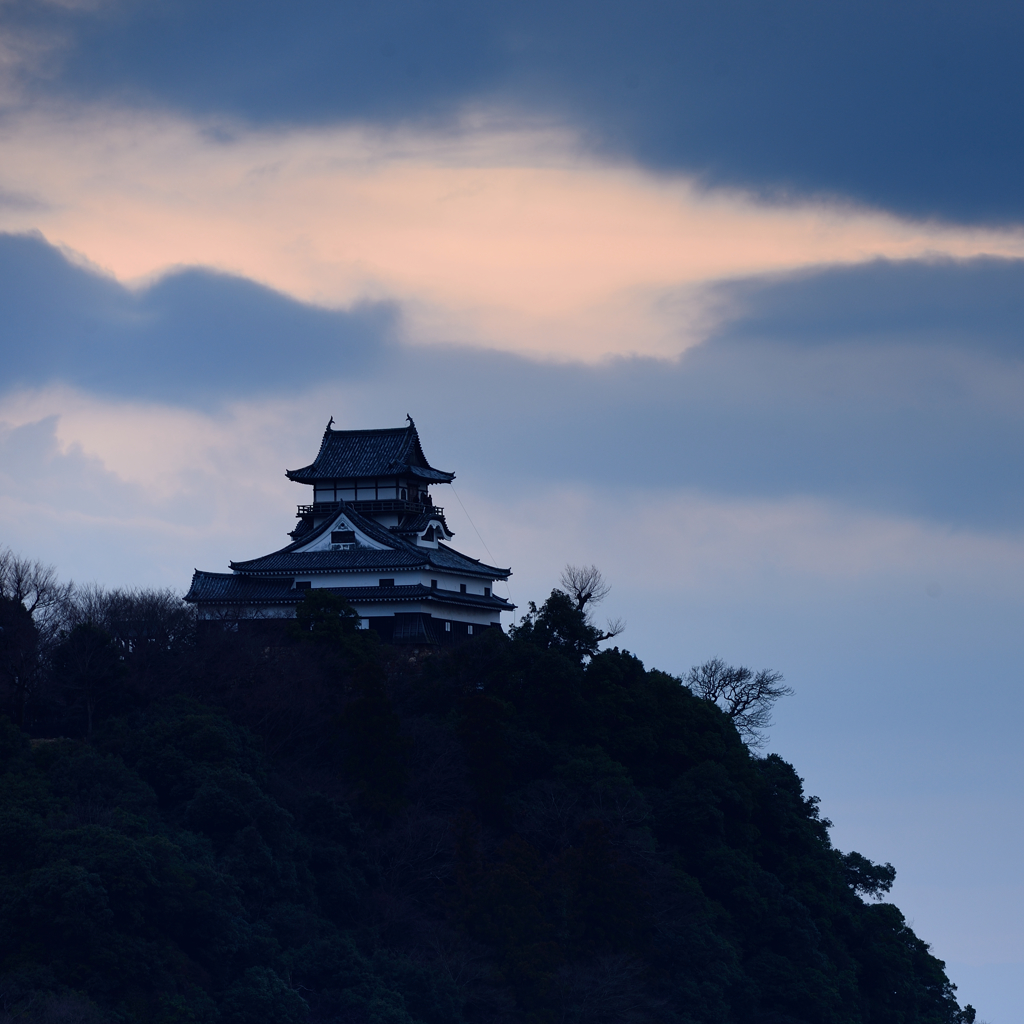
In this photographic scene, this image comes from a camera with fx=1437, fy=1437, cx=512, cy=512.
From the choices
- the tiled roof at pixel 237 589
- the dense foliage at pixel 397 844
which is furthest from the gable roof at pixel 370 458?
the dense foliage at pixel 397 844

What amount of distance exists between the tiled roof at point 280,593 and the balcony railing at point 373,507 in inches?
155

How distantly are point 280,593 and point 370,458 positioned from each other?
7.28 metres

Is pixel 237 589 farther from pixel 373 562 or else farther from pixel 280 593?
pixel 373 562

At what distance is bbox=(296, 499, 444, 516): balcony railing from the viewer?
176 ft

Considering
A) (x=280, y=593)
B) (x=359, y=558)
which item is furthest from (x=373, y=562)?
(x=280, y=593)

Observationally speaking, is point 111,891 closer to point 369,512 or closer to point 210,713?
point 210,713

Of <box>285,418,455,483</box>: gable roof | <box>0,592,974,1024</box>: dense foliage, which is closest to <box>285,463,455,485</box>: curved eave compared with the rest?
<box>285,418,455,483</box>: gable roof

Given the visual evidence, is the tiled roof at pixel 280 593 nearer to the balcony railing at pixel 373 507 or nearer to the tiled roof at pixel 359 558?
the tiled roof at pixel 359 558

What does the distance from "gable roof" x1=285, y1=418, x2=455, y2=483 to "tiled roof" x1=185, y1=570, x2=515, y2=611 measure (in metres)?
5.29

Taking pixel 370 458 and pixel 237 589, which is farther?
pixel 370 458

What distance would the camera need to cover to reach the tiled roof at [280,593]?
49.5 meters

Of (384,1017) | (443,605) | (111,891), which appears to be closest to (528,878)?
(384,1017)

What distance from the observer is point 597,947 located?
37.1m

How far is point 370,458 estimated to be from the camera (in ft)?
181
